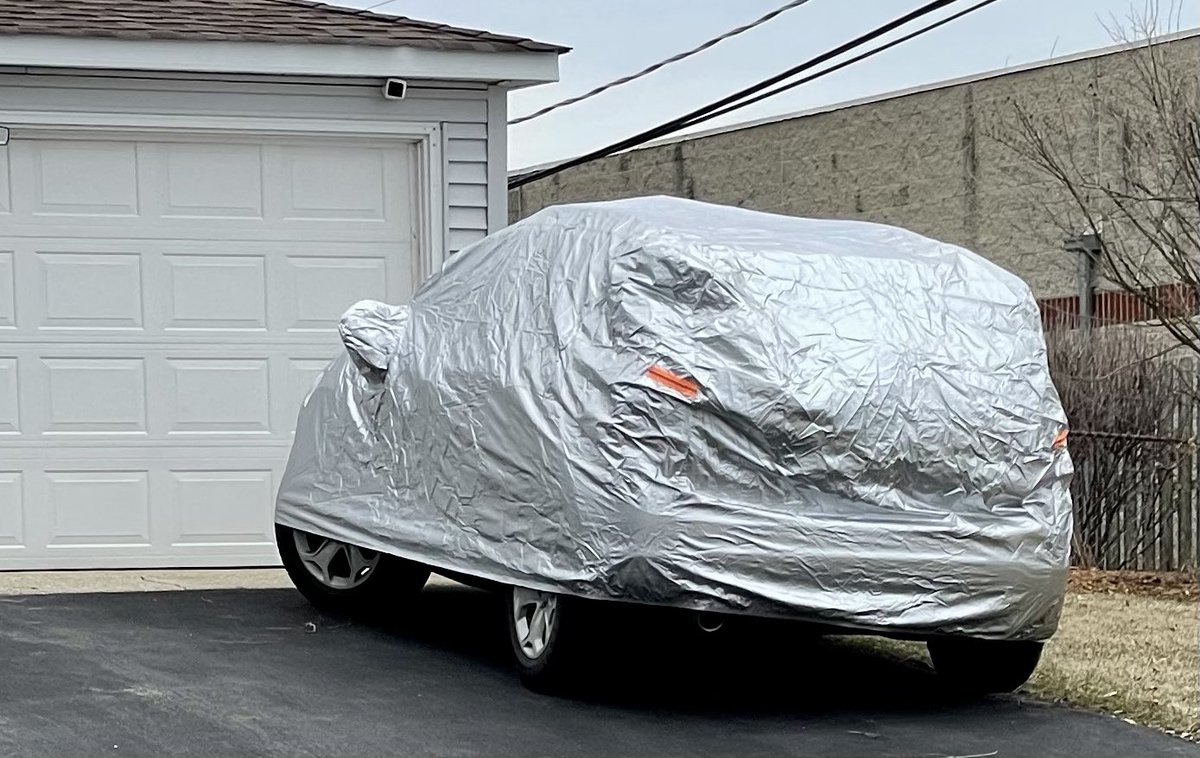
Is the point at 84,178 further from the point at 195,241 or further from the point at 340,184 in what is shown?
the point at 340,184

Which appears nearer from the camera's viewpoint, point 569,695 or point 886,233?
point 569,695

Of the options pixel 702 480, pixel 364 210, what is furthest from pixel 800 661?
pixel 364 210

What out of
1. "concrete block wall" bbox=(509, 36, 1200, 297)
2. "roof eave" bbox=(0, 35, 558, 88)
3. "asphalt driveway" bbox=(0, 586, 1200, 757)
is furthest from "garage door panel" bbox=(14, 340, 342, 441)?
"concrete block wall" bbox=(509, 36, 1200, 297)

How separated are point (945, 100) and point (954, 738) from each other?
12818 millimetres

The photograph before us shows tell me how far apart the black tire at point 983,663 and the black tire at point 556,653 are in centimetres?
128

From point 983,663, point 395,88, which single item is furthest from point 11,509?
point 983,663

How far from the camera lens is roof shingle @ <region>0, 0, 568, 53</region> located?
9180 millimetres

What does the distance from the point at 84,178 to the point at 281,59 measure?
121 cm

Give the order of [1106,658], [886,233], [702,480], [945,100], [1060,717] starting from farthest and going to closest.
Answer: [945,100] < [1106,658] < [886,233] < [1060,717] < [702,480]

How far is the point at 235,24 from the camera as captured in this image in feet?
31.3

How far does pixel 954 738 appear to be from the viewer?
5699 mm

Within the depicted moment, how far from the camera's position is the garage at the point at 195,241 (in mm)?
9250

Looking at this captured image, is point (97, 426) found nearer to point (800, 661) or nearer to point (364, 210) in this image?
point (364, 210)

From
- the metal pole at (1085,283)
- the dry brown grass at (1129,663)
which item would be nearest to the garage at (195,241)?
the dry brown grass at (1129,663)
